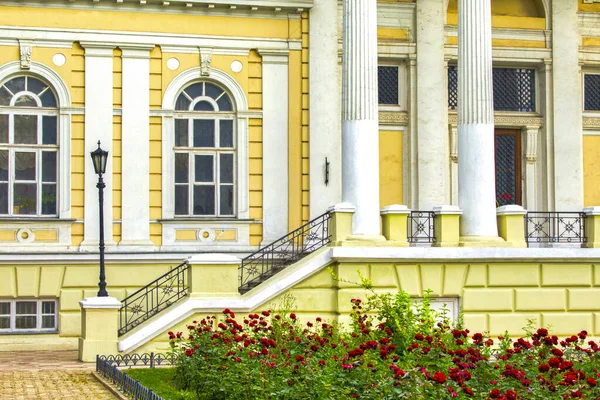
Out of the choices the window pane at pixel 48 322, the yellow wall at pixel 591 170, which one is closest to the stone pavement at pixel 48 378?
the window pane at pixel 48 322

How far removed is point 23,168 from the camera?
23219 mm

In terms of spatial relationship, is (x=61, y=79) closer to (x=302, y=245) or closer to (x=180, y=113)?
(x=180, y=113)

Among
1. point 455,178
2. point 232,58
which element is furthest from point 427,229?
point 232,58

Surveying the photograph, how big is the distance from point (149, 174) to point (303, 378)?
12.3 m

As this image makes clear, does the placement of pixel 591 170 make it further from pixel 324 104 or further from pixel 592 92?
pixel 324 104

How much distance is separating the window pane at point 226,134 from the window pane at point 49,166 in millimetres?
3495

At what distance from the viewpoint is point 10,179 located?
23.1 meters

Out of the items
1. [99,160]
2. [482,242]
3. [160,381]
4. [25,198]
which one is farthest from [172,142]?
[160,381]

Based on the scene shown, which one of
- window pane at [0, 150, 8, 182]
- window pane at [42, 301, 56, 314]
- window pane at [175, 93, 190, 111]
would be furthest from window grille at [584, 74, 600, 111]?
window pane at [0, 150, 8, 182]

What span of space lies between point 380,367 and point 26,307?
12.9 m

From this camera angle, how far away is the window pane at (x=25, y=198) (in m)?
23.1

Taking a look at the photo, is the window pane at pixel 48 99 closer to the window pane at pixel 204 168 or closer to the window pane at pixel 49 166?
the window pane at pixel 49 166

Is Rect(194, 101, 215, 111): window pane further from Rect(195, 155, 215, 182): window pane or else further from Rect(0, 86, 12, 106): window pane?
Rect(0, 86, 12, 106): window pane

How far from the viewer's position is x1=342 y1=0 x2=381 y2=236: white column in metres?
21.0
